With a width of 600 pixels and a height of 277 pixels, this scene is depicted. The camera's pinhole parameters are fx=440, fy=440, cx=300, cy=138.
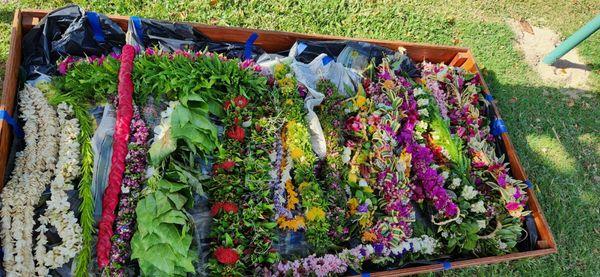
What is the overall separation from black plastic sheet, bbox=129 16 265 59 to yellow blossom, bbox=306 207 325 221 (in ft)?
6.11

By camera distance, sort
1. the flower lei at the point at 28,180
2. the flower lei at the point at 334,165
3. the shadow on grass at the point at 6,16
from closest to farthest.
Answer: the flower lei at the point at 28,180 → the flower lei at the point at 334,165 → the shadow on grass at the point at 6,16

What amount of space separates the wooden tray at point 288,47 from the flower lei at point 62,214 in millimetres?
430

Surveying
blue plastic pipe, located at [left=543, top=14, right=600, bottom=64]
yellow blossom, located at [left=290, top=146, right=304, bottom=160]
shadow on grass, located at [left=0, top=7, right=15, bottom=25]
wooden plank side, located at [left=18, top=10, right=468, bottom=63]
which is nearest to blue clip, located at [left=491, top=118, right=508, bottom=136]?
wooden plank side, located at [left=18, top=10, right=468, bottom=63]

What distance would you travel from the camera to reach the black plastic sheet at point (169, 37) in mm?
4215

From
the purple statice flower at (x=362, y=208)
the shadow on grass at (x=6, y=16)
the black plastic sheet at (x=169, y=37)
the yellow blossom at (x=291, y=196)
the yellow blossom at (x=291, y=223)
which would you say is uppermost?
the shadow on grass at (x=6, y=16)

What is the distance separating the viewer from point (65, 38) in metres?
3.99

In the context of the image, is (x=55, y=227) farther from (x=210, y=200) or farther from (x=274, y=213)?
(x=274, y=213)

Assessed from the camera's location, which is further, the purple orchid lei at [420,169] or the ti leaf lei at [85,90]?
the purple orchid lei at [420,169]

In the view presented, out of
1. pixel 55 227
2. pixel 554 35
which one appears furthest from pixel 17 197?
pixel 554 35

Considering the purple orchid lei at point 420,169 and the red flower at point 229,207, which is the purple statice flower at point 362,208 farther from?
the red flower at point 229,207

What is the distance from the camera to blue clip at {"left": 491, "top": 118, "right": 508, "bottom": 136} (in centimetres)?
496

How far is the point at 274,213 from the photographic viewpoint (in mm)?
3506

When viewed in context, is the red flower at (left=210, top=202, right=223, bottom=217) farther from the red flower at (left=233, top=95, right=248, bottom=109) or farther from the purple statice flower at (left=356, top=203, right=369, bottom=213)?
the purple statice flower at (left=356, top=203, right=369, bottom=213)

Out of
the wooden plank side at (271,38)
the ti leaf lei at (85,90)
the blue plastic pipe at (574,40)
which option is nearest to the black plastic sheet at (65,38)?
the wooden plank side at (271,38)
